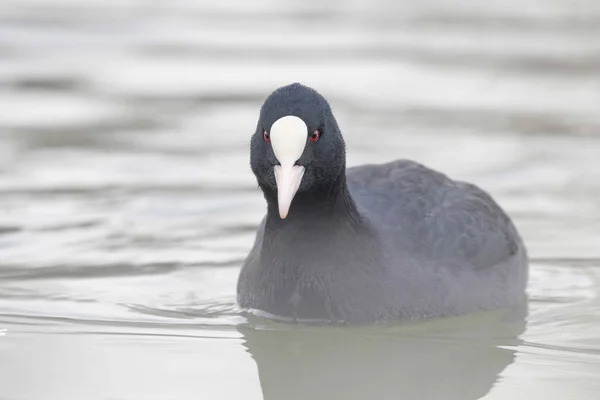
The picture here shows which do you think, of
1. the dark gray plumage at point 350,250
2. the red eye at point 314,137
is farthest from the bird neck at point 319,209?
the red eye at point 314,137

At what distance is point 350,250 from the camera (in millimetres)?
6328

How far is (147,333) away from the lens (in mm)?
6348

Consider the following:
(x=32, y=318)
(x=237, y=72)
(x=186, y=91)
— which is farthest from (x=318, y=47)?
(x=32, y=318)

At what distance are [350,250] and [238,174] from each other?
2.83 m

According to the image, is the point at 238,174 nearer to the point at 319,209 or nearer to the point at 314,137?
the point at 319,209

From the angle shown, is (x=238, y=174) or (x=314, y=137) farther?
(x=238, y=174)

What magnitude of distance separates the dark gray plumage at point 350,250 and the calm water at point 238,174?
0.13 m

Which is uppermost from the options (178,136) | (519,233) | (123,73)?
(123,73)

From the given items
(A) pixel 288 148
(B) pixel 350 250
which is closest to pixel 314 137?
(A) pixel 288 148

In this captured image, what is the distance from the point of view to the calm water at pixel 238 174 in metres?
5.97

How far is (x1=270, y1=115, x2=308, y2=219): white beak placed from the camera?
5816 mm

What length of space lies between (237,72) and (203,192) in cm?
355

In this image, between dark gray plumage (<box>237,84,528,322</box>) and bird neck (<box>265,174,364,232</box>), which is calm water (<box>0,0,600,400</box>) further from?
bird neck (<box>265,174,364,232</box>)

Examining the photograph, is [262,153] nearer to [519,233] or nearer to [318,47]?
[519,233]
